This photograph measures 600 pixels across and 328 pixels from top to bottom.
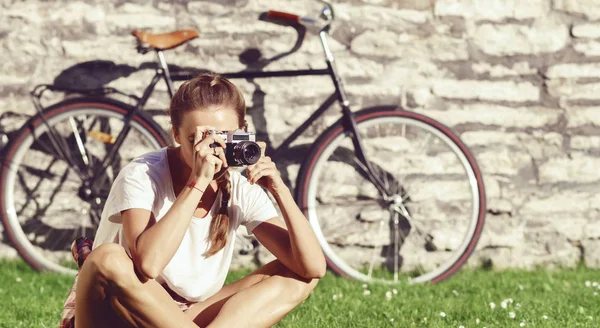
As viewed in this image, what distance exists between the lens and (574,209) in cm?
514

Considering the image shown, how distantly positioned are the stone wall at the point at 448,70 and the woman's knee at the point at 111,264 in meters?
2.30

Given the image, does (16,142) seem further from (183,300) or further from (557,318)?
(557,318)

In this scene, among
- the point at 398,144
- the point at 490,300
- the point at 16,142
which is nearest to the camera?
the point at 490,300

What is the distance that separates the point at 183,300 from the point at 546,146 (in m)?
2.80

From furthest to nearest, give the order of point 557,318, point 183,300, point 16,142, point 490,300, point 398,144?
point 398,144
point 16,142
point 490,300
point 557,318
point 183,300

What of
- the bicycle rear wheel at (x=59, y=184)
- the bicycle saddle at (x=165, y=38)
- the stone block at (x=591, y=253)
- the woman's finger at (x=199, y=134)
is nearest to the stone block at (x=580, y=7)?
the stone block at (x=591, y=253)

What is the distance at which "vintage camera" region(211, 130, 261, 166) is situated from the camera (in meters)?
2.76

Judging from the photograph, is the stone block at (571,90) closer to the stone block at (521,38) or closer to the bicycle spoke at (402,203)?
the stone block at (521,38)

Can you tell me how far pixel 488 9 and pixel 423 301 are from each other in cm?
180

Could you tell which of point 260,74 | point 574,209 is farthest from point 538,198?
point 260,74

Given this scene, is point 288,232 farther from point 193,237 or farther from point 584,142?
point 584,142

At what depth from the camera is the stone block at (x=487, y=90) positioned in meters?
5.02

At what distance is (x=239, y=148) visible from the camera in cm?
276

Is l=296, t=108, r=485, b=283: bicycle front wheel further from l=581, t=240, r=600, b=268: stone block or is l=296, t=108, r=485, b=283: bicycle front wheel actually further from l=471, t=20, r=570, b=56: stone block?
l=581, t=240, r=600, b=268: stone block
